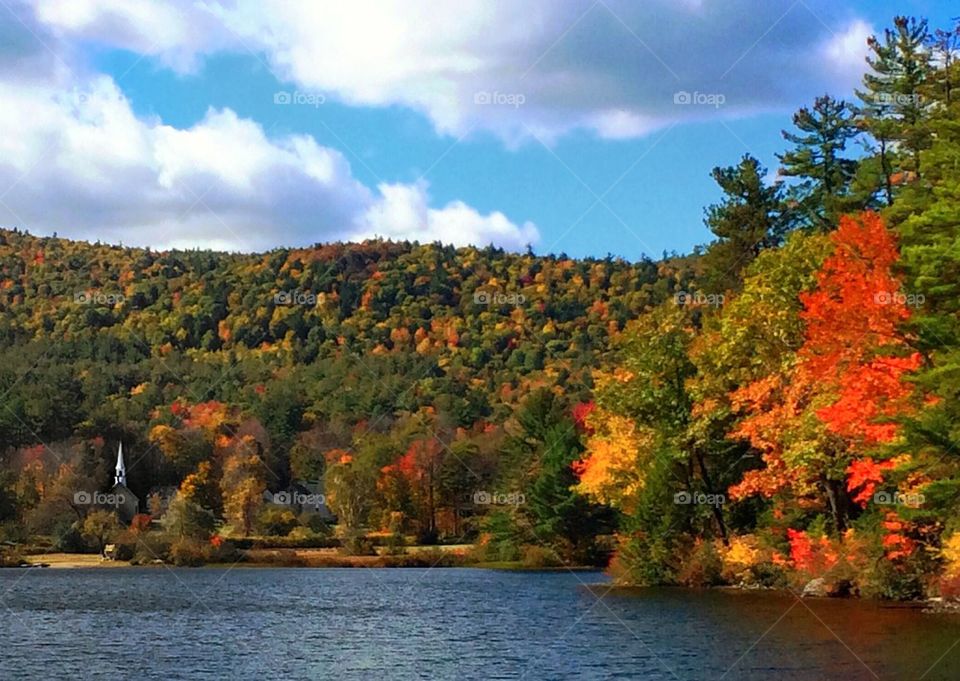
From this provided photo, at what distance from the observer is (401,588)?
246ft

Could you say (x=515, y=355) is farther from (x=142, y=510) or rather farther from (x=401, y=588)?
(x=401, y=588)

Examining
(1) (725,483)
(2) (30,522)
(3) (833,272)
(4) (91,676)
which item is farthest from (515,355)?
(4) (91,676)

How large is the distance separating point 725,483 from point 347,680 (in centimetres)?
3450

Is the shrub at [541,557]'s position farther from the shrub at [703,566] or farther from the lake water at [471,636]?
the shrub at [703,566]

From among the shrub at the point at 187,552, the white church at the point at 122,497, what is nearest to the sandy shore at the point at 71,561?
the shrub at the point at 187,552

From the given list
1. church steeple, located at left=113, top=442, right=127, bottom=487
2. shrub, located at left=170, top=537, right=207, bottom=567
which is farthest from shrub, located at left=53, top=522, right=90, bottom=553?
church steeple, located at left=113, top=442, right=127, bottom=487

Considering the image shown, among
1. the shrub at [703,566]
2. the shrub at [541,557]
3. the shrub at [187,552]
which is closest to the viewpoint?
the shrub at [703,566]

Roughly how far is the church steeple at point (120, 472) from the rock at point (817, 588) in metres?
83.6

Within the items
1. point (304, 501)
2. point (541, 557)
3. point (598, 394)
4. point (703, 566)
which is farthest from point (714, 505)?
point (304, 501)

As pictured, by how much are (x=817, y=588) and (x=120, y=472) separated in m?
86.3

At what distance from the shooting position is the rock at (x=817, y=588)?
53.4 meters

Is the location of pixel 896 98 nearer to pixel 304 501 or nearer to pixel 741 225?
pixel 741 225

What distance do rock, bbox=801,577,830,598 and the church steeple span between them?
274 ft

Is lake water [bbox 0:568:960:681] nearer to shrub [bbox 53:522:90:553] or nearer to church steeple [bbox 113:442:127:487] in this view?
shrub [bbox 53:522:90:553]
